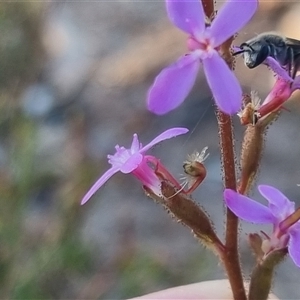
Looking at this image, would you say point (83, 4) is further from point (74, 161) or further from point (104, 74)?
point (74, 161)

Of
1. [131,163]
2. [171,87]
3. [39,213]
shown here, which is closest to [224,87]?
[171,87]

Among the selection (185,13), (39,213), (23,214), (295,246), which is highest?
(185,13)

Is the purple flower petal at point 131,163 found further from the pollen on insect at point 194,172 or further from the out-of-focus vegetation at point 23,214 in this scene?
the out-of-focus vegetation at point 23,214

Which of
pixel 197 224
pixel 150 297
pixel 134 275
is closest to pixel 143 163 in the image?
pixel 197 224

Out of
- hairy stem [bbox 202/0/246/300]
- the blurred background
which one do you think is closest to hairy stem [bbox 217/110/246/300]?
hairy stem [bbox 202/0/246/300]

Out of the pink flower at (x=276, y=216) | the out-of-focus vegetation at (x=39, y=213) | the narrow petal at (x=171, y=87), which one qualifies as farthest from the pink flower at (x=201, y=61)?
the out-of-focus vegetation at (x=39, y=213)

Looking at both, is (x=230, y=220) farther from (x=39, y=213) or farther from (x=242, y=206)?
(x=39, y=213)
